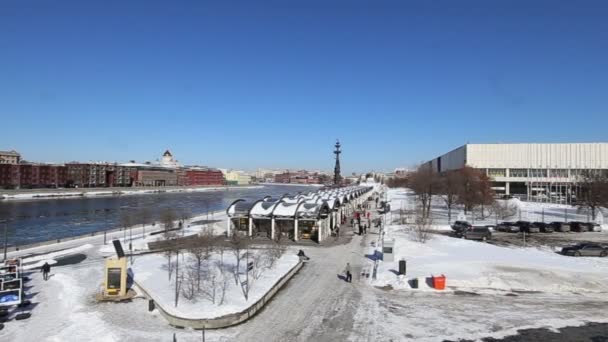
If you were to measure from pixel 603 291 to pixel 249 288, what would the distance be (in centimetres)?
1667

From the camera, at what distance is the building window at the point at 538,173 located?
106 metres

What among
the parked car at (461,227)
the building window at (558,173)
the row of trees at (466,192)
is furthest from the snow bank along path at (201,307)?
the building window at (558,173)

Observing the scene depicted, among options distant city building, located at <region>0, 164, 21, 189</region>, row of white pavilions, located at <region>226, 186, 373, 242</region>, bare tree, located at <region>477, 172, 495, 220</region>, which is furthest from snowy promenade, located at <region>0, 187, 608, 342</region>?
distant city building, located at <region>0, 164, 21, 189</region>

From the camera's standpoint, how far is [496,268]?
24.4 meters

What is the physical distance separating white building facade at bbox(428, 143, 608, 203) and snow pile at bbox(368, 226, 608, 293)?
7960cm

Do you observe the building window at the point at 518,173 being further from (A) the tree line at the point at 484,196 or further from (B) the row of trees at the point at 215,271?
(B) the row of trees at the point at 215,271

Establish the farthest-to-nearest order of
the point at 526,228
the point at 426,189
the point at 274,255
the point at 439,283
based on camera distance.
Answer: the point at 426,189, the point at 526,228, the point at 274,255, the point at 439,283

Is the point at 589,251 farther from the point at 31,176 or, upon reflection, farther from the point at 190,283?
the point at 31,176

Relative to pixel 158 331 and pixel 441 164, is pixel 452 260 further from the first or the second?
pixel 441 164

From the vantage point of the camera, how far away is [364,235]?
130 feet

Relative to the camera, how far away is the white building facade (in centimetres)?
10381

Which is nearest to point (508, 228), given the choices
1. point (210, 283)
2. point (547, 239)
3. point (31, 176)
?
point (547, 239)

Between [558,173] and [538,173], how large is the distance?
4458 millimetres

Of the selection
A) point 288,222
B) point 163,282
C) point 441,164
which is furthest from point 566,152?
point 163,282
